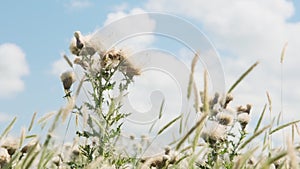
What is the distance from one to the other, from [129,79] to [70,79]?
18.1 inches

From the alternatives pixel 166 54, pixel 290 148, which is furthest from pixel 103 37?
pixel 290 148

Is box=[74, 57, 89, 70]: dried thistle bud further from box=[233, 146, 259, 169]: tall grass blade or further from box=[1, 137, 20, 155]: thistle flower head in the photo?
box=[233, 146, 259, 169]: tall grass blade

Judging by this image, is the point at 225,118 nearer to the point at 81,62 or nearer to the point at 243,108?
the point at 243,108

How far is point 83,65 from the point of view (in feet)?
11.4

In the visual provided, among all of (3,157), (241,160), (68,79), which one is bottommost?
(241,160)

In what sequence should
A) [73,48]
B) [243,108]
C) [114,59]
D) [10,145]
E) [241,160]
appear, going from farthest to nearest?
[243,108] < [73,48] < [114,59] < [10,145] < [241,160]

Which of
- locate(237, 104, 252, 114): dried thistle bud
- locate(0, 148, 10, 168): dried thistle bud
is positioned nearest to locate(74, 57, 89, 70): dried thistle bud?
locate(237, 104, 252, 114): dried thistle bud

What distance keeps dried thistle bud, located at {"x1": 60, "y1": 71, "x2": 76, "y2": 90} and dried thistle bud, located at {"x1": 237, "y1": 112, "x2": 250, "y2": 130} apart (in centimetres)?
125

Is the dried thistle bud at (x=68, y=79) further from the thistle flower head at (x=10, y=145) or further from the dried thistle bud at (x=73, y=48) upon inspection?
the thistle flower head at (x=10, y=145)

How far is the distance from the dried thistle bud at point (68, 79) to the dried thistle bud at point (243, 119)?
1251 mm

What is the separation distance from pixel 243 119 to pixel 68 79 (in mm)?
1339

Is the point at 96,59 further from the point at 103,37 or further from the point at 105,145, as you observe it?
the point at 105,145

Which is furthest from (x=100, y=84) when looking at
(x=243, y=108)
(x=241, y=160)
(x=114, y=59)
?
(x=241, y=160)

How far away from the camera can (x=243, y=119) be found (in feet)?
12.6
